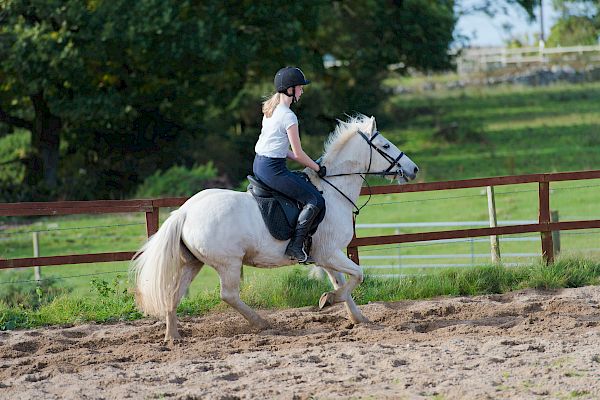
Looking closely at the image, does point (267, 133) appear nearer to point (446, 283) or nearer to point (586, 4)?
point (446, 283)

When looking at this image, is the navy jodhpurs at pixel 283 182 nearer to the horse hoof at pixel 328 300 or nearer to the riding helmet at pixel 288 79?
the riding helmet at pixel 288 79

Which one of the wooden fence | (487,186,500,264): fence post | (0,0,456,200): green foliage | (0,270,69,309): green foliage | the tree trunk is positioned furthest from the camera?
the tree trunk

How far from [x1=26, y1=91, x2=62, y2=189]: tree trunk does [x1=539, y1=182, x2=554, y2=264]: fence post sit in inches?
703

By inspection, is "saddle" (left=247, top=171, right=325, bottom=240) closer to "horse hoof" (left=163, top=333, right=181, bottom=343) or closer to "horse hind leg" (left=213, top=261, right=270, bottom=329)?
"horse hind leg" (left=213, top=261, right=270, bottom=329)

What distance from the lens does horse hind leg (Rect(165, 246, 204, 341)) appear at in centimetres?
907

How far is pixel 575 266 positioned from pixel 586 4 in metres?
47.8

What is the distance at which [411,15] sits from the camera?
30078 mm

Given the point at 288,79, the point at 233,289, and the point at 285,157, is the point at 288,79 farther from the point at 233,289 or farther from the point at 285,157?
the point at 233,289

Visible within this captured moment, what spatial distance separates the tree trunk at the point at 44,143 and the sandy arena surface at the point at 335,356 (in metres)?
17.9

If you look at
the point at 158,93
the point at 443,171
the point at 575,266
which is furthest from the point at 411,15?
the point at 575,266

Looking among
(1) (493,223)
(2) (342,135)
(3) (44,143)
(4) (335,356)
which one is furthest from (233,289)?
(3) (44,143)

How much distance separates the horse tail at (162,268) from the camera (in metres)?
8.88

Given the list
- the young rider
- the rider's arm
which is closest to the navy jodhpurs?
the young rider

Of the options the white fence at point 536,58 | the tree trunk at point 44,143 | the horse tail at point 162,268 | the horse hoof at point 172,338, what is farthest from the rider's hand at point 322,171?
the white fence at point 536,58
